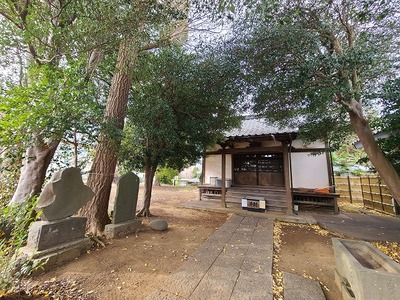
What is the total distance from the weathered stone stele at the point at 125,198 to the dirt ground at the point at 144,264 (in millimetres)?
487

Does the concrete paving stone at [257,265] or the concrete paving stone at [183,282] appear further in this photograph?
the concrete paving stone at [257,265]

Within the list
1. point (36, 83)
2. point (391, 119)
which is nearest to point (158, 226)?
point (36, 83)

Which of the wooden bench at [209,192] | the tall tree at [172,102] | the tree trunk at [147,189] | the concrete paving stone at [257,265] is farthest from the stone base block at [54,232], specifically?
the wooden bench at [209,192]

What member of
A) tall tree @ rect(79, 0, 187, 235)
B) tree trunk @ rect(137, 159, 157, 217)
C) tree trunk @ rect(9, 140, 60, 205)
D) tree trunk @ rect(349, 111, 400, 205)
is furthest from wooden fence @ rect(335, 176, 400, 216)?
tree trunk @ rect(9, 140, 60, 205)

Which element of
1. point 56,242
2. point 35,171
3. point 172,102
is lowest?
point 56,242

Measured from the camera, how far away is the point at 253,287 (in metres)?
2.28

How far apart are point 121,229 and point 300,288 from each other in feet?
11.2

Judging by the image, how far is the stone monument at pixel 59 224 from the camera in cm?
255

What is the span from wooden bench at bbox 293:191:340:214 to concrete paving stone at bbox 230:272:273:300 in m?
5.64

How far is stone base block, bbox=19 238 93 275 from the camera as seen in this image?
2430mm

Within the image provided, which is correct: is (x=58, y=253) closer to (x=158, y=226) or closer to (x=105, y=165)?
(x=105, y=165)

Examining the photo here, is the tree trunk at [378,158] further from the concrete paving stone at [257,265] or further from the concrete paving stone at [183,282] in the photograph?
the concrete paving stone at [183,282]

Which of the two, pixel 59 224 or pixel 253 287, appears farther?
pixel 59 224

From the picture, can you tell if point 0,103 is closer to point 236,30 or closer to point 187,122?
point 187,122
